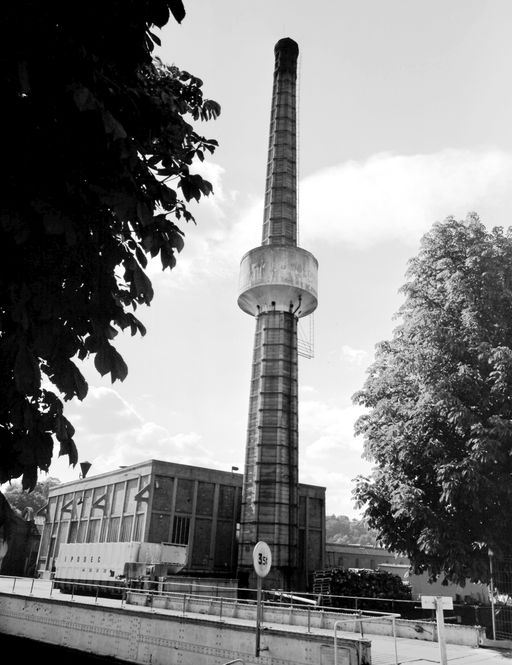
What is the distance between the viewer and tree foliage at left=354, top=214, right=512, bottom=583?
55.1 ft

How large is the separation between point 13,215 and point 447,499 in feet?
52.0

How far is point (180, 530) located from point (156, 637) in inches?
839

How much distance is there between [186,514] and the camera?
3841 cm

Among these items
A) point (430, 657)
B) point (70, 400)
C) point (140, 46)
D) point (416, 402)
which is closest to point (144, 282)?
point (70, 400)

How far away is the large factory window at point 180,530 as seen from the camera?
37.5 meters

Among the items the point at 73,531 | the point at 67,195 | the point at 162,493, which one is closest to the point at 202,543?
the point at 162,493

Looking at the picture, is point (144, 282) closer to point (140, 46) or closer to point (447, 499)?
point (140, 46)

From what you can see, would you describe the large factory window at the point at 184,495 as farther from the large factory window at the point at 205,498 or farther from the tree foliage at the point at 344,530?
the tree foliage at the point at 344,530

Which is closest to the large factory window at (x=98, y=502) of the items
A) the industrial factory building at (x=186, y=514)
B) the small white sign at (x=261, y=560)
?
the industrial factory building at (x=186, y=514)

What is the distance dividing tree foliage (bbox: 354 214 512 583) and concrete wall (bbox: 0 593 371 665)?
576cm

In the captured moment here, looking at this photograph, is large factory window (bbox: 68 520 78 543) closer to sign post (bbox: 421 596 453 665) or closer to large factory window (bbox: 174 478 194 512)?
large factory window (bbox: 174 478 194 512)

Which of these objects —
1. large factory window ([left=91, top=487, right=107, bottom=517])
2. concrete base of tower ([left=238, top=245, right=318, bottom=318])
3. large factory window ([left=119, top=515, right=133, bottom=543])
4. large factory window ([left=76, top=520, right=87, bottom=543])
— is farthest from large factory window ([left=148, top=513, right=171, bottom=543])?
concrete base of tower ([left=238, top=245, right=318, bottom=318])

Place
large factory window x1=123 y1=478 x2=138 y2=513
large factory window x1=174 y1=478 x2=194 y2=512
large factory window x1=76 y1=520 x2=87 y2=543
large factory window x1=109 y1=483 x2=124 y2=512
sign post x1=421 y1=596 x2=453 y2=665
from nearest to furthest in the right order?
sign post x1=421 y1=596 x2=453 y2=665 < large factory window x1=174 y1=478 x2=194 y2=512 < large factory window x1=123 y1=478 x2=138 y2=513 < large factory window x1=109 y1=483 x2=124 y2=512 < large factory window x1=76 y1=520 x2=87 y2=543

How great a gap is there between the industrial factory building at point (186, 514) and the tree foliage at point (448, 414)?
59.4 feet
